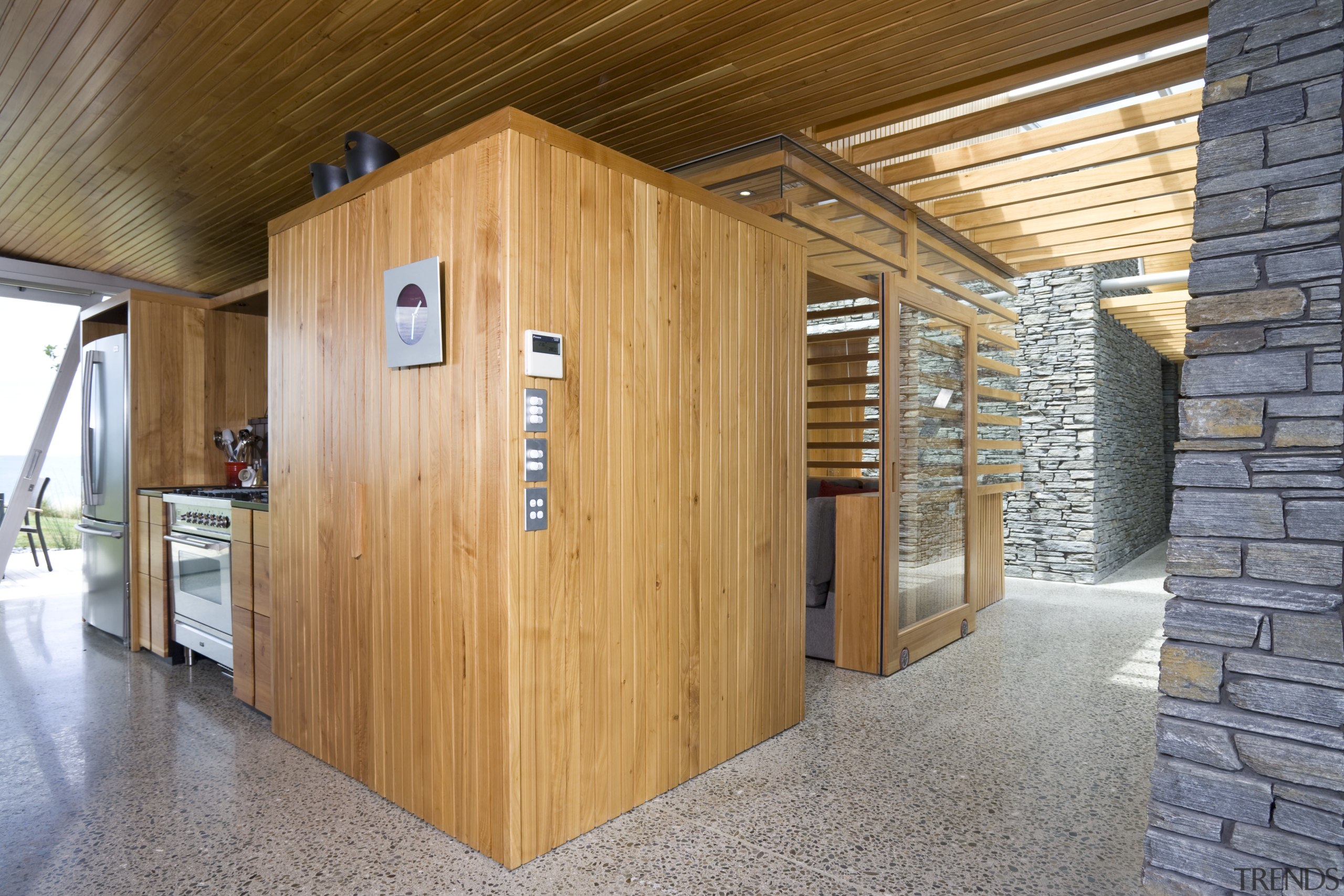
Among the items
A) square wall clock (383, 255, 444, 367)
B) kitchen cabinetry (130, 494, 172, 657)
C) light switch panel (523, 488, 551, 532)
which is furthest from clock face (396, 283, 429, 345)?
kitchen cabinetry (130, 494, 172, 657)

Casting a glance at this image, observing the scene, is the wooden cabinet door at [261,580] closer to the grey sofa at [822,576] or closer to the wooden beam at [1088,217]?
the grey sofa at [822,576]

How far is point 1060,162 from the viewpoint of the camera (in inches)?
171

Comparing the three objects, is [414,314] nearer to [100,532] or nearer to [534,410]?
[534,410]

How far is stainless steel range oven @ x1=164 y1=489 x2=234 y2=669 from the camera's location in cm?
375

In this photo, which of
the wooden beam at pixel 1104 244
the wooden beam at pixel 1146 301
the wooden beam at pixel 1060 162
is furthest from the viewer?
the wooden beam at pixel 1146 301

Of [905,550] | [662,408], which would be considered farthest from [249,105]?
[905,550]

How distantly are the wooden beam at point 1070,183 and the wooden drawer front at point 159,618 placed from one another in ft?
16.9

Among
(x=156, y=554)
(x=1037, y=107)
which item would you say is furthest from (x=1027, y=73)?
(x=156, y=554)

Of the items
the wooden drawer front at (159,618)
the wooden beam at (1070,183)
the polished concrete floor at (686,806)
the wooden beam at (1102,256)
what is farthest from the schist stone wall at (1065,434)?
the wooden drawer front at (159,618)

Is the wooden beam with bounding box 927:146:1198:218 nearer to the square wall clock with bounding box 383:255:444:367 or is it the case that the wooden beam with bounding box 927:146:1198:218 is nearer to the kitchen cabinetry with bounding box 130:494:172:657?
the square wall clock with bounding box 383:255:444:367

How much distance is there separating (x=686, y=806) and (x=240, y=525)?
2460 millimetres

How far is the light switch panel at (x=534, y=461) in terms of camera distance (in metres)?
2.22

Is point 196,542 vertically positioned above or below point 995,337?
below

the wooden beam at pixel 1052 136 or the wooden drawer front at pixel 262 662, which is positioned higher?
the wooden beam at pixel 1052 136
